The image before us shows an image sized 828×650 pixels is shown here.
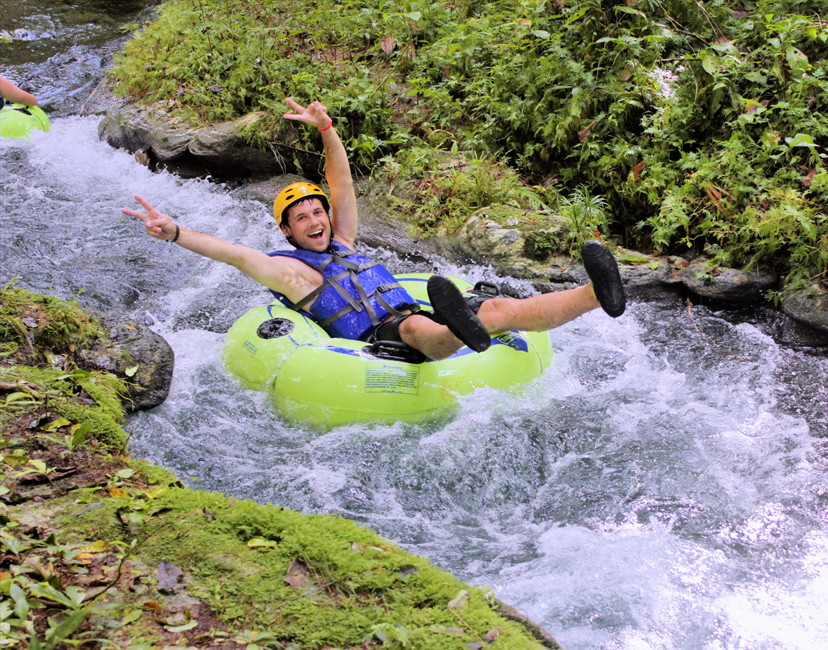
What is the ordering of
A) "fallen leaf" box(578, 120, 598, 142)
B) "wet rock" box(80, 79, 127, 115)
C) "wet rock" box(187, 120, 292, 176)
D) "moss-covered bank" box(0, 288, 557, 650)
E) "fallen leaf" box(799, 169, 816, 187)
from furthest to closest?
"wet rock" box(80, 79, 127, 115), "wet rock" box(187, 120, 292, 176), "fallen leaf" box(578, 120, 598, 142), "fallen leaf" box(799, 169, 816, 187), "moss-covered bank" box(0, 288, 557, 650)

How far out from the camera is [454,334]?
3367 millimetres

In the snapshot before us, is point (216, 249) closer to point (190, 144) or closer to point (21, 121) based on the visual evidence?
point (190, 144)

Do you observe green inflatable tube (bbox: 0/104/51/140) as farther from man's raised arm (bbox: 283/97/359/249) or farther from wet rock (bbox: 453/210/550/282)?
→ wet rock (bbox: 453/210/550/282)

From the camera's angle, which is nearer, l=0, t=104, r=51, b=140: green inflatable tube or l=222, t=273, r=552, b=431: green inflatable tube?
l=222, t=273, r=552, b=431: green inflatable tube

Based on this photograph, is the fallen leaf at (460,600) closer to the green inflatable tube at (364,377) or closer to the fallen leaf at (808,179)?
the green inflatable tube at (364,377)

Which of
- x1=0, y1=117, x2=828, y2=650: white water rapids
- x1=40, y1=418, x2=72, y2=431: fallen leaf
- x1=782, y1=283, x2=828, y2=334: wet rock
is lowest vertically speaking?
x1=0, y1=117, x2=828, y2=650: white water rapids

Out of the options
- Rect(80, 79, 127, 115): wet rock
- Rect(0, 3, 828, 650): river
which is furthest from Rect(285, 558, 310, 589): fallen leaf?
Rect(80, 79, 127, 115): wet rock

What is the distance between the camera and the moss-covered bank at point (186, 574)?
68.1 inches

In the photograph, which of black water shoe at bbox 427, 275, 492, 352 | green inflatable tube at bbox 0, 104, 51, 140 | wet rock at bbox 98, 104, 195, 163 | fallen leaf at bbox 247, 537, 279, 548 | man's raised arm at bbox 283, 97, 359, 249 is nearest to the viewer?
fallen leaf at bbox 247, 537, 279, 548

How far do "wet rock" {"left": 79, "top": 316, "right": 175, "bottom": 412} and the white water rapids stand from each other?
0.12 m

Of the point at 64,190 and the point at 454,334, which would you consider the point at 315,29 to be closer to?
the point at 64,190

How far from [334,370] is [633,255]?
2917 mm

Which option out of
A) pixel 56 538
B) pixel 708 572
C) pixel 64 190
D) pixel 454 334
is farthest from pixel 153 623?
pixel 64 190

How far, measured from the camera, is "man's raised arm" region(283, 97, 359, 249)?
4875 millimetres
